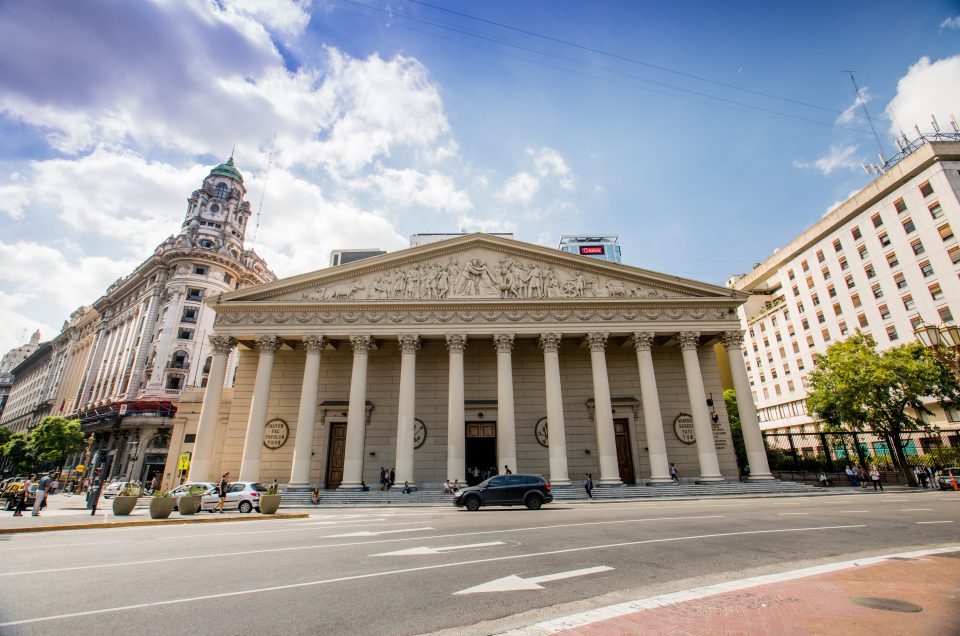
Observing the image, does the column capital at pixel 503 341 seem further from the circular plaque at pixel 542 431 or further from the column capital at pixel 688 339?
the column capital at pixel 688 339

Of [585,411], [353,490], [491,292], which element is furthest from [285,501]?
[585,411]

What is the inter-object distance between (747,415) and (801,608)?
79.0 feet

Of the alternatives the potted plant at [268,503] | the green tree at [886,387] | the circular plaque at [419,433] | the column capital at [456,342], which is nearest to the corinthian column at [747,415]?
the green tree at [886,387]

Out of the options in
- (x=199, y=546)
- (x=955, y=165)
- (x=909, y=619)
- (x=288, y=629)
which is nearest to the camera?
(x=909, y=619)

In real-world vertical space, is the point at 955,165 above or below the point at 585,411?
above

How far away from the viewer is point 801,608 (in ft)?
15.1

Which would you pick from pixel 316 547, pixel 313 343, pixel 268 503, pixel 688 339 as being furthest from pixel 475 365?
pixel 316 547

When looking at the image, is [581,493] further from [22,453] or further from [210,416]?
[22,453]

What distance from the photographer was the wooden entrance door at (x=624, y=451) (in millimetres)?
27164

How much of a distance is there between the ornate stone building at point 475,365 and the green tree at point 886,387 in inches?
390

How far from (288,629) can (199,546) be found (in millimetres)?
6750

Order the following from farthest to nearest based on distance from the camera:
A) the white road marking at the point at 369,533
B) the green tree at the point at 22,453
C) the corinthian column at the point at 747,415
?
the green tree at the point at 22,453 < the corinthian column at the point at 747,415 < the white road marking at the point at 369,533

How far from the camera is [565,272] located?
28422 millimetres

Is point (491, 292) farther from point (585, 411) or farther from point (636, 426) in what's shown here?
point (636, 426)
